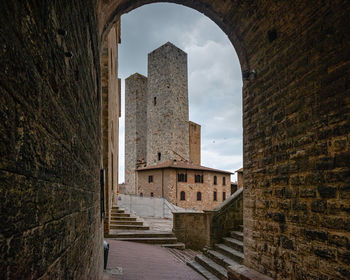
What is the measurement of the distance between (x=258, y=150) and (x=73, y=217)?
167 inches

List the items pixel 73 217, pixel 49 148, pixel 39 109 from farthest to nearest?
pixel 73 217
pixel 49 148
pixel 39 109

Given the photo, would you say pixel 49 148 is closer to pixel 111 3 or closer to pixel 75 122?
pixel 75 122

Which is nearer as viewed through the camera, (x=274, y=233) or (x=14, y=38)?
(x=14, y=38)

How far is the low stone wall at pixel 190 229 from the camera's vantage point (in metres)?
10.3

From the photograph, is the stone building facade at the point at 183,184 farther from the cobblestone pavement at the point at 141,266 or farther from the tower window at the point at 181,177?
the cobblestone pavement at the point at 141,266

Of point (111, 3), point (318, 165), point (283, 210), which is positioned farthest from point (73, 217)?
point (111, 3)

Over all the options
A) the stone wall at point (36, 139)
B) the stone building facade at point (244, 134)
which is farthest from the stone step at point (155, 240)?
the stone wall at point (36, 139)

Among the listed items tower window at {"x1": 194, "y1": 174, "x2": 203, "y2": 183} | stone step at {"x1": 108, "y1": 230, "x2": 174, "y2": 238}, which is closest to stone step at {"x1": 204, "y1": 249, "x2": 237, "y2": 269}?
stone step at {"x1": 108, "y1": 230, "x2": 174, "y2": 238}

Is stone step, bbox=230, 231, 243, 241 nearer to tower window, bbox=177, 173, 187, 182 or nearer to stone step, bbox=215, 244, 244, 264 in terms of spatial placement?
stone step, bbox=215, 244, 244, 264

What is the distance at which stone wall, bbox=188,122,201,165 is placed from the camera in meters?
31.6

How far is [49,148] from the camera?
3.61 ft

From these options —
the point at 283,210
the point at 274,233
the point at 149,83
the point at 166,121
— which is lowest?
the point at 274,233

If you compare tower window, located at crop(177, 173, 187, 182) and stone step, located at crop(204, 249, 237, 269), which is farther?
tower window, located at crop(177, 173, 187, 182)

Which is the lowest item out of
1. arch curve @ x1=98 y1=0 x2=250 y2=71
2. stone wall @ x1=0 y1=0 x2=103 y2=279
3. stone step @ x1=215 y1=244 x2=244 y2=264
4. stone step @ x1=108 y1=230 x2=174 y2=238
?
stone step @ x1=108 y1=230 x2=174 y2=238
